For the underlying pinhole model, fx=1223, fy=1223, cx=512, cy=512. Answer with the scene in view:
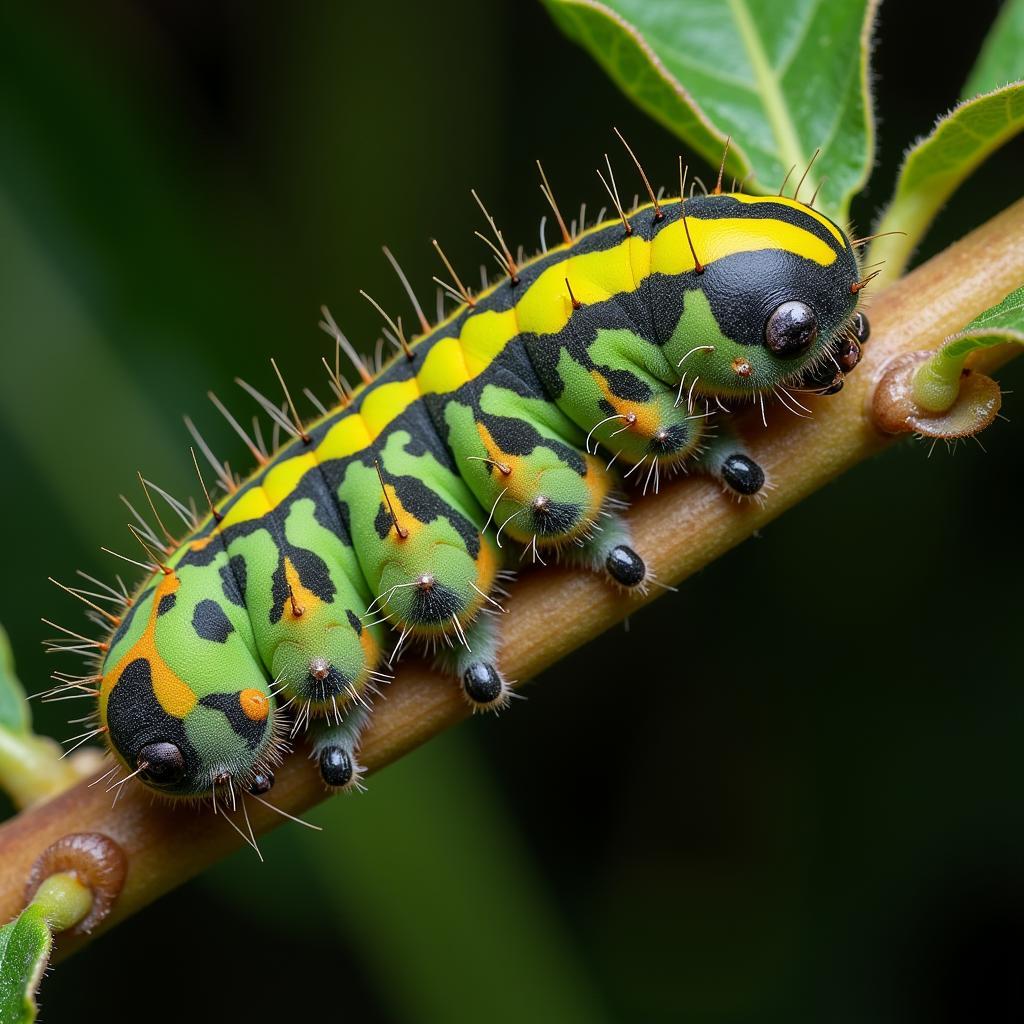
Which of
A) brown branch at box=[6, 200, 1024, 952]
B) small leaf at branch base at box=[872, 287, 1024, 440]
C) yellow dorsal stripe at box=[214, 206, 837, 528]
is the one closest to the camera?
small leaf at branch base at box=[872, 287, 1024, 440]

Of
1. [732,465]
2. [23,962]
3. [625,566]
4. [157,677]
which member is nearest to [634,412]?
[732,465]

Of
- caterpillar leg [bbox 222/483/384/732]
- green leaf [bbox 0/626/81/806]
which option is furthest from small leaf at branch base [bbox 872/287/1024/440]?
green leaf [bbox 0/626/81/806]

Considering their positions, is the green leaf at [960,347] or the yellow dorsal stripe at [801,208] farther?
the yellow dorsal stripe at [801,208]

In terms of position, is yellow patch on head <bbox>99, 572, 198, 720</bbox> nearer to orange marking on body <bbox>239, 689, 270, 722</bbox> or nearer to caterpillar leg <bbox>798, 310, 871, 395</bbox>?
orange marking on body <bbox>239, 689, 270, 722</bbox>

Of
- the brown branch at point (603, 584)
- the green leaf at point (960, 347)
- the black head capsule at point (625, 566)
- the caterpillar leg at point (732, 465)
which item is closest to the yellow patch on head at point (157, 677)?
the brown branch at point (603, 584)

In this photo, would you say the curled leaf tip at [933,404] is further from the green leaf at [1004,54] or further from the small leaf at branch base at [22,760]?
the small leaf at branch base at [22,760]

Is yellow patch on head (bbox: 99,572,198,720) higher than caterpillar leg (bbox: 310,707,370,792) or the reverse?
higher
